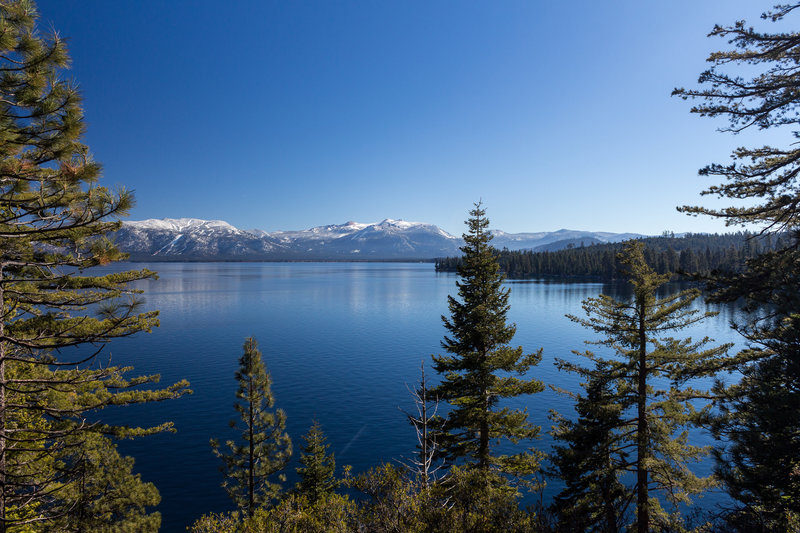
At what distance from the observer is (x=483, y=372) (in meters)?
19.5

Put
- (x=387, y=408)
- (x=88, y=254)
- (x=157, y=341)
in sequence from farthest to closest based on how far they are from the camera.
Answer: (x=157, y=341) → (x=387, y=408) → (x=88, y=254)

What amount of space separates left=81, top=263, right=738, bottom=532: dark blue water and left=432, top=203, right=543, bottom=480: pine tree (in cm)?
1123

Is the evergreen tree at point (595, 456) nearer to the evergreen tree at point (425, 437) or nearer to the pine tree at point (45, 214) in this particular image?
the evergreen tree at point (425, 437)

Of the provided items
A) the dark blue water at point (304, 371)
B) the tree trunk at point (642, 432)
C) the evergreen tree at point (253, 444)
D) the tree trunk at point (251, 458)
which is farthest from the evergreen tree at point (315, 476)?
the tree trunk at point (642, 432)

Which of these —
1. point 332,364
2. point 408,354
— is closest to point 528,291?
point 408,354

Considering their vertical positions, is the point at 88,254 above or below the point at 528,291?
above

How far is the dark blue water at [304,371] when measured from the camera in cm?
2884

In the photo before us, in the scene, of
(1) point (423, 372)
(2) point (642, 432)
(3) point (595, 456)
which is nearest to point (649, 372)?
(2) point (642, 432)

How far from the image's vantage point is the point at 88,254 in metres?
9.41

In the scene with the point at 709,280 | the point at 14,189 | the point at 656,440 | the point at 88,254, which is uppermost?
the point at 14,189

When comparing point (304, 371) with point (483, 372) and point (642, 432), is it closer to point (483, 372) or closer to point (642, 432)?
point (483, 372)

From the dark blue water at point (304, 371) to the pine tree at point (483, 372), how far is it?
11232 millimetres

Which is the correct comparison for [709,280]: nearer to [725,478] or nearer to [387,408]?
[725,478]

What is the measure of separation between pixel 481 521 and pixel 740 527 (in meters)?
14.1
